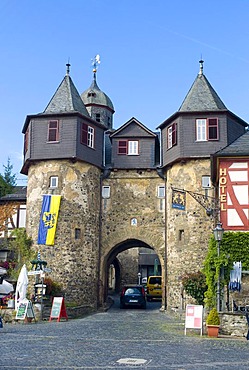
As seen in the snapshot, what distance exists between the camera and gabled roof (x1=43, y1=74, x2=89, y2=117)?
31.9 meters

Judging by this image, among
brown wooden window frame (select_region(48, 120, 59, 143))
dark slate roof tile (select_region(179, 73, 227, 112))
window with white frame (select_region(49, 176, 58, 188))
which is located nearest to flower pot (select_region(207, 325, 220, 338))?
window with white frame (select_region(49, 176, 58, 188))

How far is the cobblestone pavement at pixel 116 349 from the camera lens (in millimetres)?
10508

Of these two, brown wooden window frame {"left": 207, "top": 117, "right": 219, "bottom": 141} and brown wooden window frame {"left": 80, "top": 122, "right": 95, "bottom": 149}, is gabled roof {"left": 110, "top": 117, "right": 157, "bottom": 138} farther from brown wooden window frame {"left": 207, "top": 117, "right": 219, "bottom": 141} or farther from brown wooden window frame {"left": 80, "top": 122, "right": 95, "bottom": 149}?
brown wooden window frame {"left": 207, "top": 117, "right": 219, "bottom": 141}

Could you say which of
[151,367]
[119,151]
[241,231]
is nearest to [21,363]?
[151,367]

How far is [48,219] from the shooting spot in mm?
30109

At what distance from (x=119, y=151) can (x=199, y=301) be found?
1113cm

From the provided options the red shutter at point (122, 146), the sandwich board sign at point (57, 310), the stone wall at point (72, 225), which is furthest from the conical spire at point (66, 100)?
the sandwich board sign at point (57, 310)

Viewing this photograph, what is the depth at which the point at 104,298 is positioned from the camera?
32.9 meters

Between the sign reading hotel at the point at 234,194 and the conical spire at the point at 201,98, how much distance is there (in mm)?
7302

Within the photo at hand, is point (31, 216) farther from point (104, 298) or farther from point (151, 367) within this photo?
point (151, 367)

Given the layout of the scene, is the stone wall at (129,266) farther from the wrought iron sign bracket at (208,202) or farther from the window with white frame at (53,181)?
the wrought iron sign bracket at (208,202)

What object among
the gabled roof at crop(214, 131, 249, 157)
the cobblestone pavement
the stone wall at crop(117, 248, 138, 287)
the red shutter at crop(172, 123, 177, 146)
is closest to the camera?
the cobblestone pavement

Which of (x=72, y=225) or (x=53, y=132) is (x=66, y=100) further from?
(x=72, y=225)

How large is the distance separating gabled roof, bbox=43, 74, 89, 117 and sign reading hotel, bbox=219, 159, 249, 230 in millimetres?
11323
